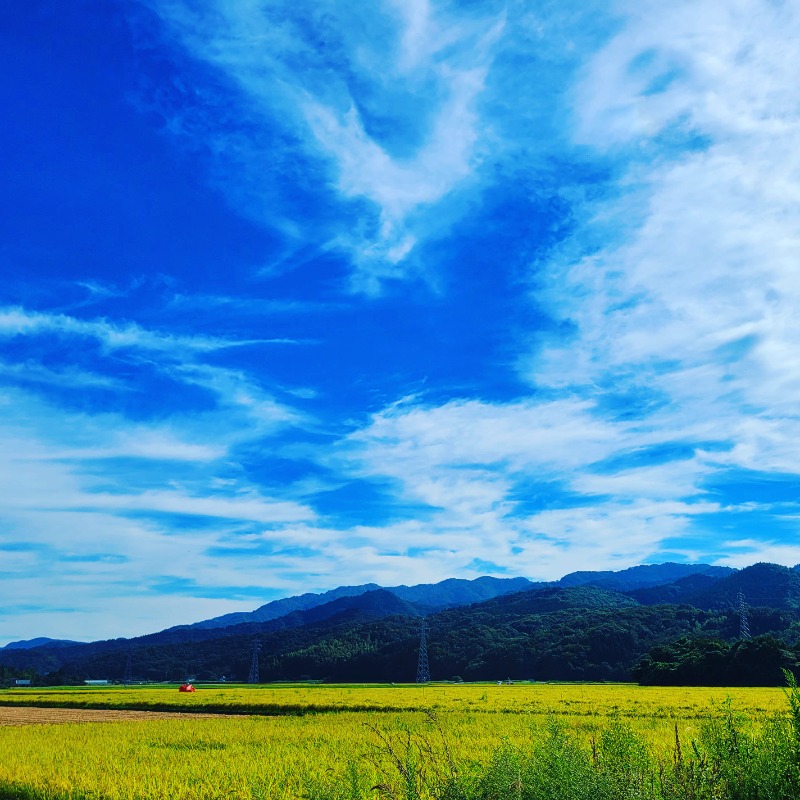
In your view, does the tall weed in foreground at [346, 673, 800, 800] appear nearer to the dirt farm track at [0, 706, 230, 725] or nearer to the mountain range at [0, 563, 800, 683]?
the dirt farm track at [0, 706, 230, 725]

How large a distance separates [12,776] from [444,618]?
19292 cm

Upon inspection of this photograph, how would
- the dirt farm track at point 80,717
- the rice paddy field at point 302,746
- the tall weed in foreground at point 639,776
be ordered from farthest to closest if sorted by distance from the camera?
1. the dirt farm track at point 80,717
2. the rice paddy field at point 302,746
3. the tall weed in foreground at point 639,776

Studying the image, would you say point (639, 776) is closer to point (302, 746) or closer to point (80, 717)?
point (302, 746)

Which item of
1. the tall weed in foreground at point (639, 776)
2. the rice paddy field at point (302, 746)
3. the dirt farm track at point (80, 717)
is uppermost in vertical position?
the tall weed in foreground at point (639, 776)

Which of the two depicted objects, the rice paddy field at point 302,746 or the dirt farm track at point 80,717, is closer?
the rice paddy field at point 302,746

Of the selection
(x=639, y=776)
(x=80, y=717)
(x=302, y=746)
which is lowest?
(x=80, y=717)

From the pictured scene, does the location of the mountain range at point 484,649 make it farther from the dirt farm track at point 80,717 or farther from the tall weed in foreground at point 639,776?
the tall weed in foreground at point 639,776

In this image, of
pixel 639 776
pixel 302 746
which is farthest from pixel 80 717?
pixel 639 776

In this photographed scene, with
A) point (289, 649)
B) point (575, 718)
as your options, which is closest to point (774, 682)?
point (575, 718)

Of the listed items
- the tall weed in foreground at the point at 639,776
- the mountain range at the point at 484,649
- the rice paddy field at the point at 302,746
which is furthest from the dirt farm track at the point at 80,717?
the mountain range at the point at 484,649

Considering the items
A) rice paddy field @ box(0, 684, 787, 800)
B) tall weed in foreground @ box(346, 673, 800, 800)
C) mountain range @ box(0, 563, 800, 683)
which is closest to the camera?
tall weed in foreground @ box(346, 673, 800, 800)

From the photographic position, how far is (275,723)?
109 ft

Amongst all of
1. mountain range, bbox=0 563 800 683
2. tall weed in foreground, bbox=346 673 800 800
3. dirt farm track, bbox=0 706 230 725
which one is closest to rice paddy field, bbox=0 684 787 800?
tall weed in foreground, bbox=346 673 800 800

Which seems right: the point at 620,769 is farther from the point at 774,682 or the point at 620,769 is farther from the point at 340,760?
the point at 774,682
